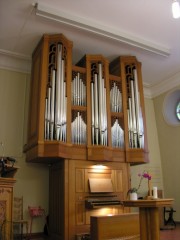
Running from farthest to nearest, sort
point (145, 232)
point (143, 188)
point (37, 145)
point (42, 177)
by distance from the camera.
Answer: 1. point (143, 188)
2. point (42, 177)
3. point (37, 145)
4. point (145, 232)

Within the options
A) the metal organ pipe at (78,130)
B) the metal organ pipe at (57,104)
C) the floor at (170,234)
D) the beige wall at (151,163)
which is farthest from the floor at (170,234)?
the metal organ pipe at (57,104)

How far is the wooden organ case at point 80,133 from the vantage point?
541 centimetres

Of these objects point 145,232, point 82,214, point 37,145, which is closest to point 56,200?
point 82,214

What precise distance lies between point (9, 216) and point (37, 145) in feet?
5.22

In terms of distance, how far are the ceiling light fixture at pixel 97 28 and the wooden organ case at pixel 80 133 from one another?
24.3 inches

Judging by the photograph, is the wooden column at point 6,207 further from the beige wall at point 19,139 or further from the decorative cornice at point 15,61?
the decorative cornice at point 15,61

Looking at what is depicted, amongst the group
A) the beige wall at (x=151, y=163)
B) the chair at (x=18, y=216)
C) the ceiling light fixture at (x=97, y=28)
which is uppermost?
the ceiling light fixture at (x=97, y=28)

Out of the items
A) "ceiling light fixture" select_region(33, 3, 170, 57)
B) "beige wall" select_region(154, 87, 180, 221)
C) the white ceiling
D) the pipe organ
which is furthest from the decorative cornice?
"beige wall" select_region(154, 87, 180, 221)

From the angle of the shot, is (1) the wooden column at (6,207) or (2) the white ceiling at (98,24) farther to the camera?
(2) the white ceiling at (98,24)

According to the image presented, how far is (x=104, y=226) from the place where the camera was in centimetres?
478

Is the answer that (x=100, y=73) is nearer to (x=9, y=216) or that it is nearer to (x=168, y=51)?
(x=168, y=51)

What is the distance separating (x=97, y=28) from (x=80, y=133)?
2252 millimetres

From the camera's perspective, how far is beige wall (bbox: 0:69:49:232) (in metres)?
6.10

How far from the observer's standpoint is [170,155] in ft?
26.2
